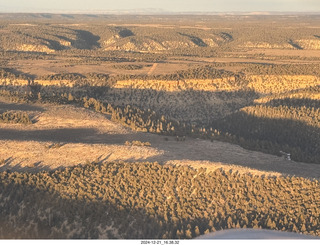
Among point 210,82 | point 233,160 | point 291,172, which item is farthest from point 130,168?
point 210,82

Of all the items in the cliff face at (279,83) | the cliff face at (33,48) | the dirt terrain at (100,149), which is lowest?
the cliff face at (33,48)

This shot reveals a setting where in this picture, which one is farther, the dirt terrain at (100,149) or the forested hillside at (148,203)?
the dirt terrain at (100,149)

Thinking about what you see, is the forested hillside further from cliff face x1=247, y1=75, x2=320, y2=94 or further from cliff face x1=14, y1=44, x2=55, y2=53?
cliff face x1=14, y1=44, x2=55, y2=53

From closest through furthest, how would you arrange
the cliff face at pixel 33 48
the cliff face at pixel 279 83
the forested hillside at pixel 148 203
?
the forested hillside at pixel 148 203
the cliff face at pixel 279 83
the cliff face at pixel 33 48

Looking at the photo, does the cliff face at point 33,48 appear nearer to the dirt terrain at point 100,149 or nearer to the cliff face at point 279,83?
the cliff face at point 279,83

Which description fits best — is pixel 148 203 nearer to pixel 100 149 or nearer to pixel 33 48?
pixel 100 149

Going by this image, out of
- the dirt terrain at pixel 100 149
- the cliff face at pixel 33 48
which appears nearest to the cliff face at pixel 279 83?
the dirt terrain at pixel 100 149

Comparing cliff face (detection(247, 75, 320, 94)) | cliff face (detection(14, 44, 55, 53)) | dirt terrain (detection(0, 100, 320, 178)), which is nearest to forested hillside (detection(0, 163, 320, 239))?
dirt terrain (detection(0, 100, 320, 178))

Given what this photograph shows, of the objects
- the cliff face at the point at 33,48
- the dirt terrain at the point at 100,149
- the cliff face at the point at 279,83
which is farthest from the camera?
the cliff face at the point at 33,48

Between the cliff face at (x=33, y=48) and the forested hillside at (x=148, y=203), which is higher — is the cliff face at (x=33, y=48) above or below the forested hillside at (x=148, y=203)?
below
